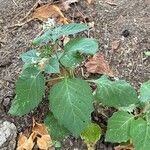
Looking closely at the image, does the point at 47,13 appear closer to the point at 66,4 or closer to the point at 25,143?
the point at 66,4

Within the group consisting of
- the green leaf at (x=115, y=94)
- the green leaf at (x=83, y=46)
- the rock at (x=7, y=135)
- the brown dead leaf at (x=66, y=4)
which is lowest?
the rock at (x=7, y=135)

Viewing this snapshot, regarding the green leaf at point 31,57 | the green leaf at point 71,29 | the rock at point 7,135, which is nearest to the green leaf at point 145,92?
the green leaf at point 71,29

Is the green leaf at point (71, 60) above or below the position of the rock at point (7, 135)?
above

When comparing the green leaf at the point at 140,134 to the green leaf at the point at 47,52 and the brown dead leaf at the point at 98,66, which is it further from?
the green leaf at the point at 47,52

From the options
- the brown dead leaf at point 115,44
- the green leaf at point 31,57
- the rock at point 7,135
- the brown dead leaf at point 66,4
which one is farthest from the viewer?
the brown dead leaf at point 66,4

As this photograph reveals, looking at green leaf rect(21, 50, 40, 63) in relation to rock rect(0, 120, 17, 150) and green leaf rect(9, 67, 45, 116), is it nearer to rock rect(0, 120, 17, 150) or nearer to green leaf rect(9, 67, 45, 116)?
green leaf rect(9, 67, 45, 116)

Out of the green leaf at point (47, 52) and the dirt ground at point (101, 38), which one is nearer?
the green leaf at point (47, 52)

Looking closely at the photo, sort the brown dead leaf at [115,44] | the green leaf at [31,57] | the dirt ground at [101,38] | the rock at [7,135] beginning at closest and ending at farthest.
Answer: the green leaf at [31,57] → the rock at [7,135] → the dirt ground at [101,38] → the brown dead leaf at [115,44]
